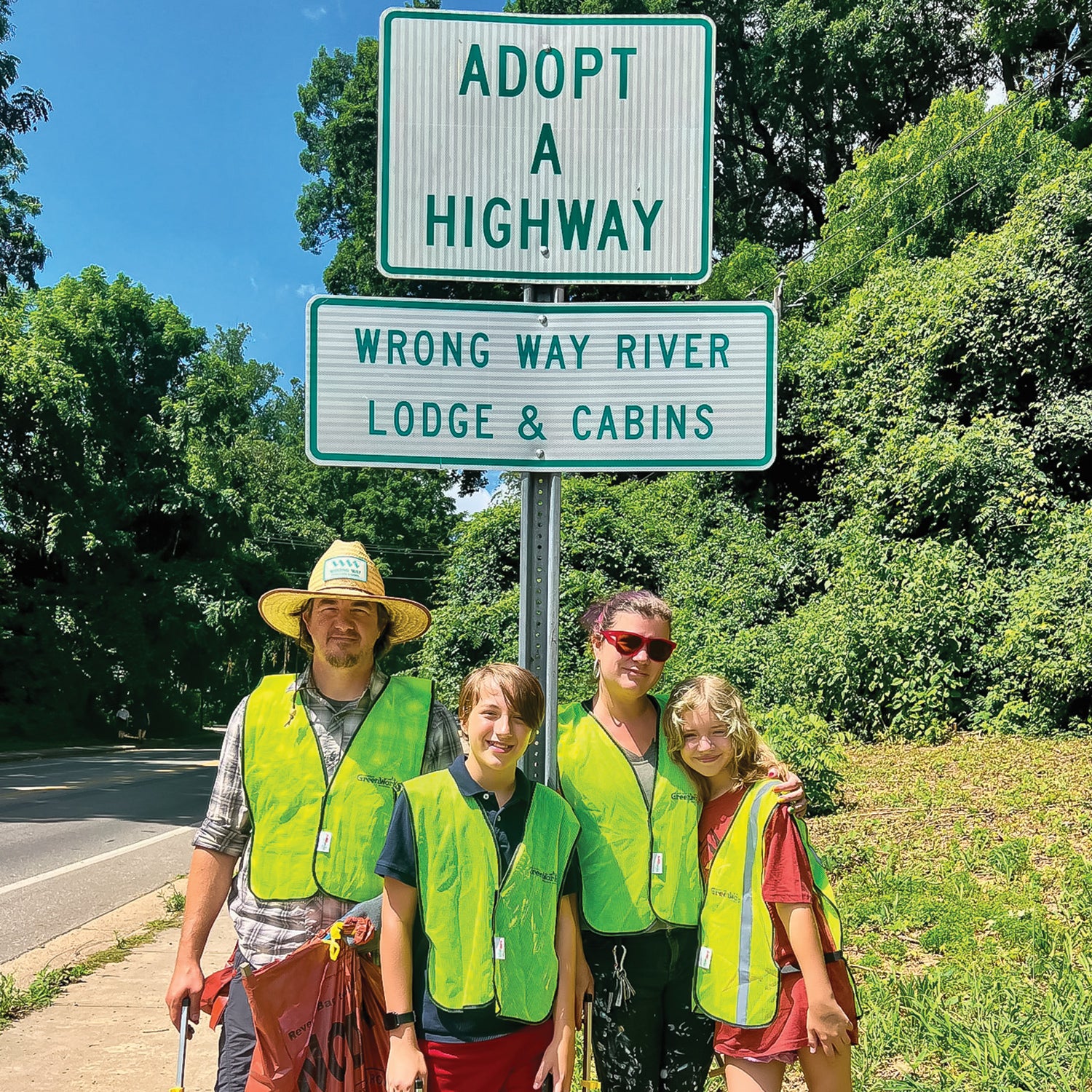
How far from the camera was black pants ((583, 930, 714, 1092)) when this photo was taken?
254 cm

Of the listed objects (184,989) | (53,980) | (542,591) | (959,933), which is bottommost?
(53,980)

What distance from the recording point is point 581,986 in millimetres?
2432

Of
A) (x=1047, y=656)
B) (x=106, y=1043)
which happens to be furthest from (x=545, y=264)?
(x=1047, y=656)

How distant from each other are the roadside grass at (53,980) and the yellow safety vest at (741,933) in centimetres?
368

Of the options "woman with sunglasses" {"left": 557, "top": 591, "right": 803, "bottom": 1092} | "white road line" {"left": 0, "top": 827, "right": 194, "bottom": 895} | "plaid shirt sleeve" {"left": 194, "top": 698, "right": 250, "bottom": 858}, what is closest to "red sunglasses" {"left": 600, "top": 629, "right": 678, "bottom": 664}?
"woman with sunglasses" {"left": 557, "top": 591, "right": 803, "bottom": 1092}

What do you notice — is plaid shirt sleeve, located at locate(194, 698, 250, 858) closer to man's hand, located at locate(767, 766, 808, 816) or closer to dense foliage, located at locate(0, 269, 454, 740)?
man's hand, located at locate(767, 766, 808, 816)

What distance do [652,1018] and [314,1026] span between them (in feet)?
2.56

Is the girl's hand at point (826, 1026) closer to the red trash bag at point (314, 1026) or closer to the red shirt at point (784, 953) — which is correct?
the red shirt at point (784, 953)

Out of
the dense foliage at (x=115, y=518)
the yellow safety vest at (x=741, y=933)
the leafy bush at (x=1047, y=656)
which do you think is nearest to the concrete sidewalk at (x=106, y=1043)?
the yellow safety vest at (x=741, y=933)

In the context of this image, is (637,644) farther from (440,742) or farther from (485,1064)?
(485,1064)

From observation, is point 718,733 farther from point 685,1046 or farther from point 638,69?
point 638,69

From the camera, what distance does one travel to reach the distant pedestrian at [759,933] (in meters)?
2.44

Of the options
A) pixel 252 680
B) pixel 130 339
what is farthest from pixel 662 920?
pixel 252 680

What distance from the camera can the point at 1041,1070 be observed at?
362 centimetres
